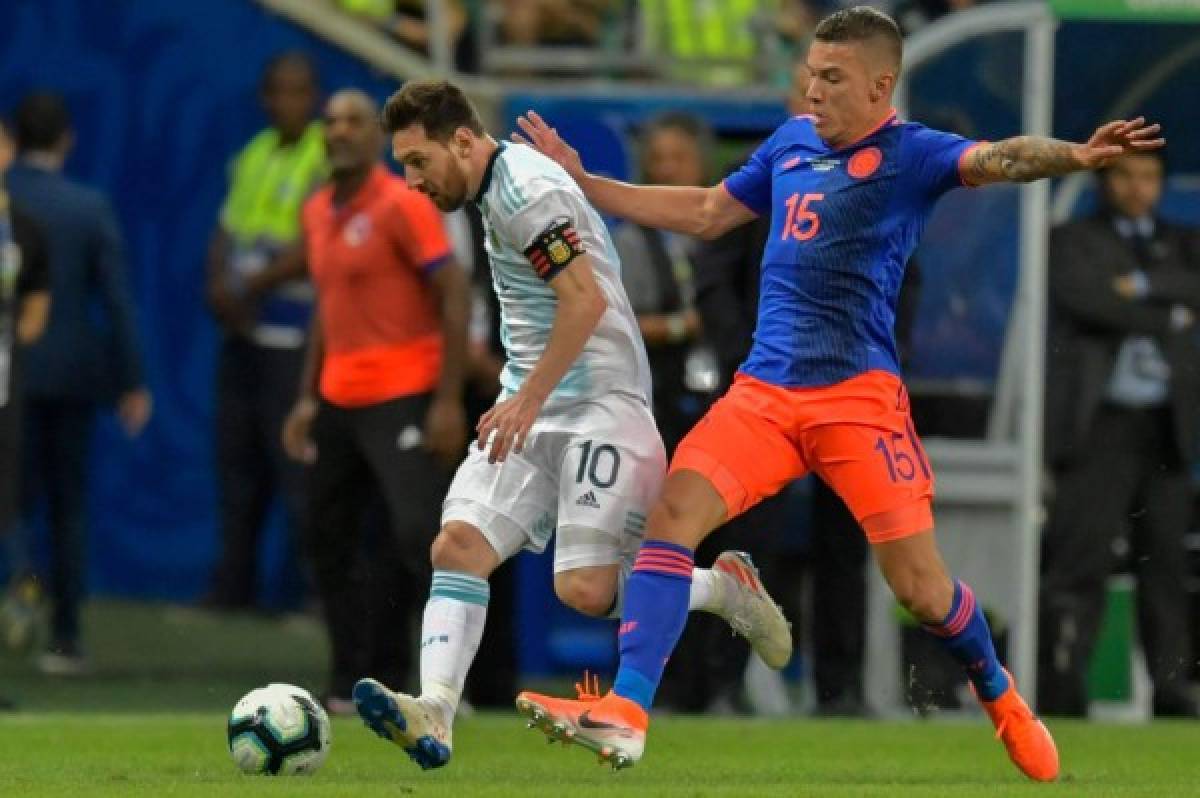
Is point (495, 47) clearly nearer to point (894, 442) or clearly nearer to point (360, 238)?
point (360, 238)

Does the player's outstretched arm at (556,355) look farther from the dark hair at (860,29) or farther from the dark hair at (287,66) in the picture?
the dark hair at (287,66)

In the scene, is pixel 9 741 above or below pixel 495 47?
below

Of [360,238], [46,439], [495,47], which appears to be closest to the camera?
[360,238]

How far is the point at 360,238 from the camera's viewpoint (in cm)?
1190

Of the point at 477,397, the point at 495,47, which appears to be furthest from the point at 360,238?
the point at 495,47

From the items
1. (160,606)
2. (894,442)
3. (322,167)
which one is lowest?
(160,606)

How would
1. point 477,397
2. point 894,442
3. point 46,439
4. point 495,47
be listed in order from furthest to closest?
1. point 495,47
2. point 46,439
3. point 477,397
4. point 894,442

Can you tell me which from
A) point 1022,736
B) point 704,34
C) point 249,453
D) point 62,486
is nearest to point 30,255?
point 62,486

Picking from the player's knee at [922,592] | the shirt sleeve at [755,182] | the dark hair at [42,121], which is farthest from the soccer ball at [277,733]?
the dark hair at [42,121]

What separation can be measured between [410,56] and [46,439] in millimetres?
2985

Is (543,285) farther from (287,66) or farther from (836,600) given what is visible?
(287,66)

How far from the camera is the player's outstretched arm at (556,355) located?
8547 mm

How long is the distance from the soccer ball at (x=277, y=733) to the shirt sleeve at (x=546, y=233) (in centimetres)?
146

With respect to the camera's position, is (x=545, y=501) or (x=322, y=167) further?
(x=322, y=167)
